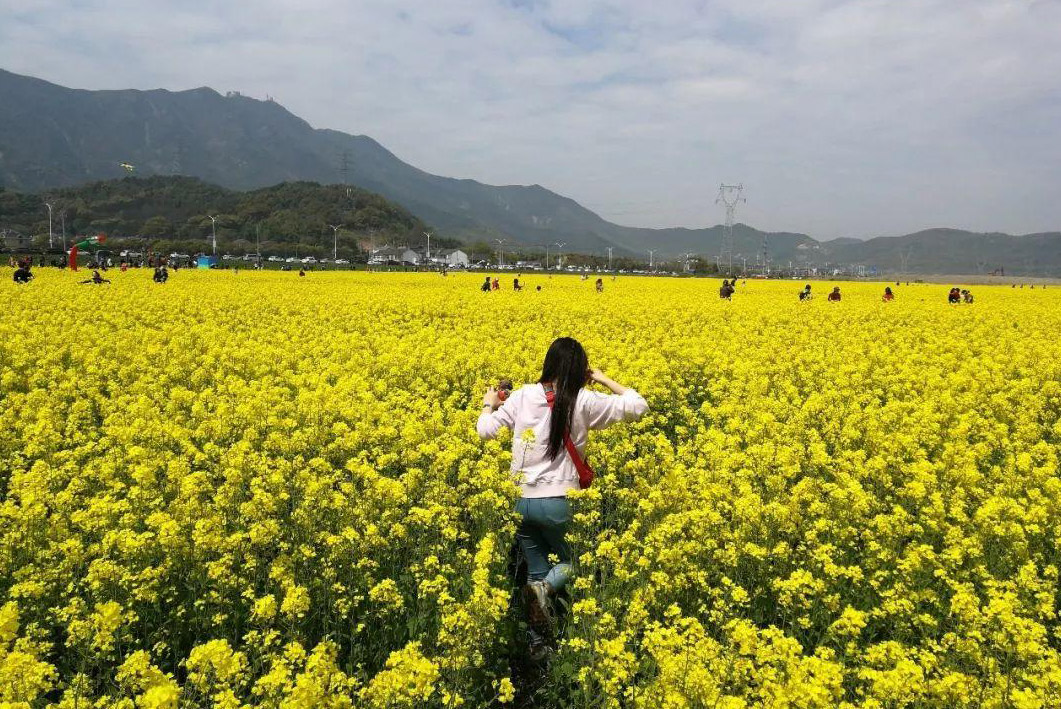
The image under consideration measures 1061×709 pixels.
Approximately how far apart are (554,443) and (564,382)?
1.49ft

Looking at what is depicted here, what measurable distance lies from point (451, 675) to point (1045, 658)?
3.19 meters

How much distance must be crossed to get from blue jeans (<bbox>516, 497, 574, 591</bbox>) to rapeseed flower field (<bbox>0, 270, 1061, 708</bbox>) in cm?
15

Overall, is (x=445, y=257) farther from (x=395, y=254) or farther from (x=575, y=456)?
(x=575, y=456)

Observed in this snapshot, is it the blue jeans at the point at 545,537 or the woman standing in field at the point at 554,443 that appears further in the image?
the woman standing in field at the point at 554,443

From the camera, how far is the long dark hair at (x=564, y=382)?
473cm

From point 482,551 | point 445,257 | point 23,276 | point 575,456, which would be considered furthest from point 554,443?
point 445,257

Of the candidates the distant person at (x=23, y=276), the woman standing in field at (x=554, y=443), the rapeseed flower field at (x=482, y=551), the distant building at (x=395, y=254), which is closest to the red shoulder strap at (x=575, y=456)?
the woman standing in field at (x=554, y=443)

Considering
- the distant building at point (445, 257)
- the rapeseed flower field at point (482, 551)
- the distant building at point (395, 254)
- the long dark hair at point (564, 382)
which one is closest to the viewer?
the rapeseed flower field at point (482, 551)

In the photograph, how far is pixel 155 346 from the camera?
11.0 meters

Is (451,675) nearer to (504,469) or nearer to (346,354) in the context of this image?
(504,469)

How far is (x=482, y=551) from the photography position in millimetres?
3992

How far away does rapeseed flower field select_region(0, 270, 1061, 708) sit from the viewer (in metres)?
3.16

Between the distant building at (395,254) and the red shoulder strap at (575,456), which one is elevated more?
the distant building at (395,254)

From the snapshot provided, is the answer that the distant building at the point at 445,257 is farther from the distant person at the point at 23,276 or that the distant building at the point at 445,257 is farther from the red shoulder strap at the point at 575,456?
the red shoulder strap at the point at 575,456
